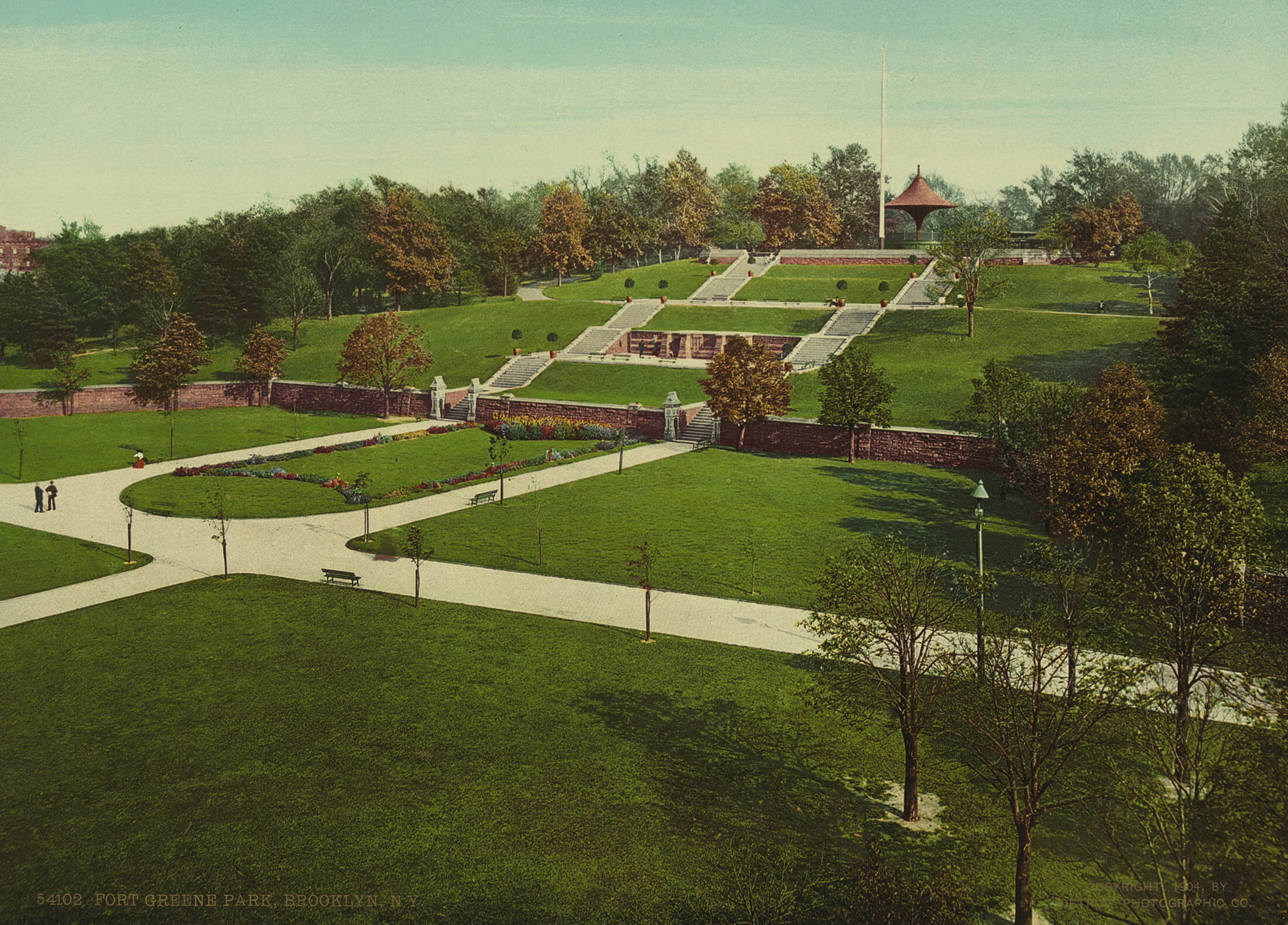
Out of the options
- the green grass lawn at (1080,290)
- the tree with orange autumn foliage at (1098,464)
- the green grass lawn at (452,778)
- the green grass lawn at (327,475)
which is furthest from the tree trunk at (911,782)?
the green grass lawn at (1080,290)

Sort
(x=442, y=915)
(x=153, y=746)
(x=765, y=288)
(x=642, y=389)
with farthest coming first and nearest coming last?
(x=765, y=288) < (x=642, y=389) < (x=153, y=746) < (x=442, y=915)

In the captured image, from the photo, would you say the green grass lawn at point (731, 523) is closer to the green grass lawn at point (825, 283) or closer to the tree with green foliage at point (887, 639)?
the tree with green foliage at point (887, 639)

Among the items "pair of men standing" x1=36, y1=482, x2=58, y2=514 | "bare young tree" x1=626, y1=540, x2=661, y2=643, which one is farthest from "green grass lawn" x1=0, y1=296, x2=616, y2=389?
"bare young tree" x1=626, y1=540, x2=661, y2=643

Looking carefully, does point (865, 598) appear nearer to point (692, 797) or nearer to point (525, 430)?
point (692, 797)

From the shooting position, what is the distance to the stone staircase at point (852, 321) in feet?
190

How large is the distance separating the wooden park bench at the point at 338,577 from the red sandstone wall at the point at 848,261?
60.7 meters

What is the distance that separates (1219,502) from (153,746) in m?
17.5

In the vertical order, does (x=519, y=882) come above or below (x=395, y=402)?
below

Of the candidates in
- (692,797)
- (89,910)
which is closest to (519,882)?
(692,797)

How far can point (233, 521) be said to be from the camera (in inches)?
1192

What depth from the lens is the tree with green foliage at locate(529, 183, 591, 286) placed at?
8856 cm

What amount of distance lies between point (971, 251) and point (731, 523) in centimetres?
3029

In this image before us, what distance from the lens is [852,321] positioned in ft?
195

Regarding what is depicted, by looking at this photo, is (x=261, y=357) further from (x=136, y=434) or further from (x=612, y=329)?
(x=612, y=329)
